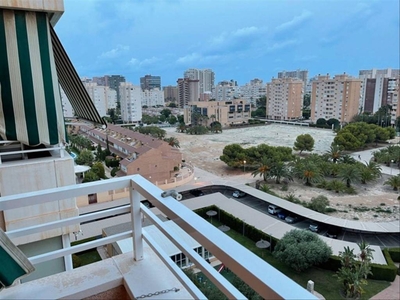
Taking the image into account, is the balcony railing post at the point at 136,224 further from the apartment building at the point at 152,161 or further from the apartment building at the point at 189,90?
the apartment building at the point at 189,90

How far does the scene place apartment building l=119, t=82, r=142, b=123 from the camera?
106ft

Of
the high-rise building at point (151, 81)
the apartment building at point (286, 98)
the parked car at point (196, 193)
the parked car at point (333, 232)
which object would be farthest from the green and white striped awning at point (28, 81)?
the high-rise building at point (151, 81)

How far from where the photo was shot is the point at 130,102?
32.7 metres

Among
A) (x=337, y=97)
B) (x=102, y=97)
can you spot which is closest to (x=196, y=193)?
(x=337, y=97)

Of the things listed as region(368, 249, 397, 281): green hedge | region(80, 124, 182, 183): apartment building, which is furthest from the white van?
region(80, 124, 182, 183): apartment building

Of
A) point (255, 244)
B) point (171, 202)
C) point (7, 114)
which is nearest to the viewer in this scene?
point (171, 202)

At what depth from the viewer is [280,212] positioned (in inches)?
398

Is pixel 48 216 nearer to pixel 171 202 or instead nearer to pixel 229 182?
pixel 171 202

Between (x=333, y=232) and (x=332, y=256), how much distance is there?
2.39 meters

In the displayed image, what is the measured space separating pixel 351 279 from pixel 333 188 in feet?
23.2

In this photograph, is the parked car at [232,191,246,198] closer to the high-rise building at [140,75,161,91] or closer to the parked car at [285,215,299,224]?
the parked car at [285,215,299,224]

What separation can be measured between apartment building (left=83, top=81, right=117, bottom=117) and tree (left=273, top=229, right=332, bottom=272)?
1147 inches

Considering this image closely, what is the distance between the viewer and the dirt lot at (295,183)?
10336 mm

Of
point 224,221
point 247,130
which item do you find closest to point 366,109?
point 247,130
